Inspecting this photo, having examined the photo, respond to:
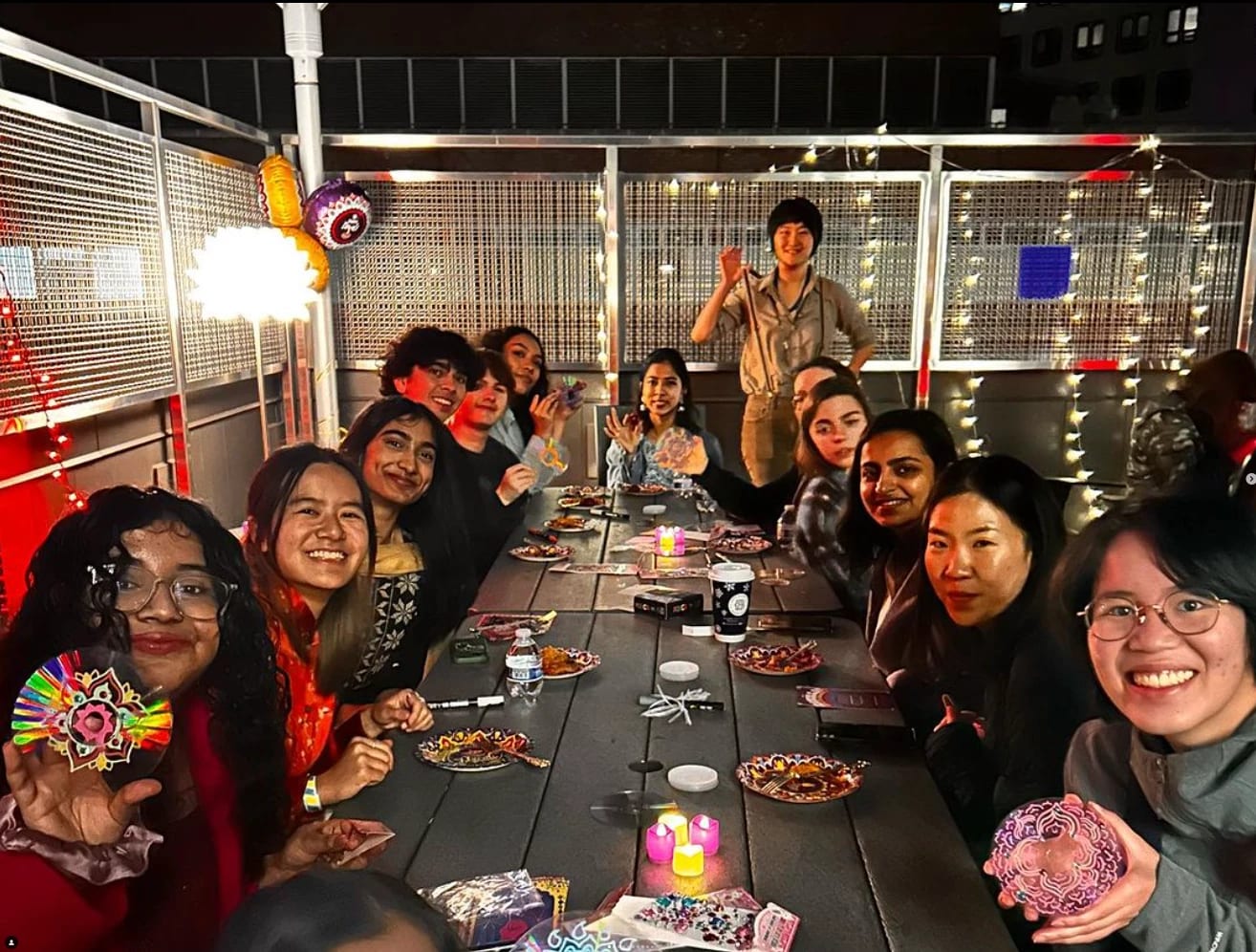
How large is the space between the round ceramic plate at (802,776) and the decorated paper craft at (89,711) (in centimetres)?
98

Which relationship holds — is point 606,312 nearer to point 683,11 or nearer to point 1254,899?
point 683,11

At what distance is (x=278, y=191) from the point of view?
466cm

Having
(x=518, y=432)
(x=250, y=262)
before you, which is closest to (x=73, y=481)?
(x=250, y=262)

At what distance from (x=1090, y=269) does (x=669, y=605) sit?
4.37 metres

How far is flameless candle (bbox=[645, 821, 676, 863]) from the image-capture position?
149cm

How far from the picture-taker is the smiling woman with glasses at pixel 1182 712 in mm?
1274

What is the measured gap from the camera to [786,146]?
5.43m

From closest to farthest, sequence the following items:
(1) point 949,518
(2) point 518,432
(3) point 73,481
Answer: (1) point 949,518 → (3) point 73,481 → (2) point 518,432

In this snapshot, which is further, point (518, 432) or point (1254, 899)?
point (518, 432)

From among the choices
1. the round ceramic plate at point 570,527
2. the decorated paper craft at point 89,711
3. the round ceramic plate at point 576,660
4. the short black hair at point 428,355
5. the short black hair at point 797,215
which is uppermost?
the short black hair at point 797,215

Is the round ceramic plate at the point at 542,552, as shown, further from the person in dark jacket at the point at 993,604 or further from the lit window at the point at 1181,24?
the lit window at the point at 1181,24

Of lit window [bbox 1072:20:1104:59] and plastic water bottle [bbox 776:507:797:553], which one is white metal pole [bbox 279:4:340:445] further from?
lit window [bbox 1072:20:1104:59]

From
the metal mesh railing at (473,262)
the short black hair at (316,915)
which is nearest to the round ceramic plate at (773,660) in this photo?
the short black hair at (316,915)

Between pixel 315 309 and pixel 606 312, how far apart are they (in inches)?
64.4
